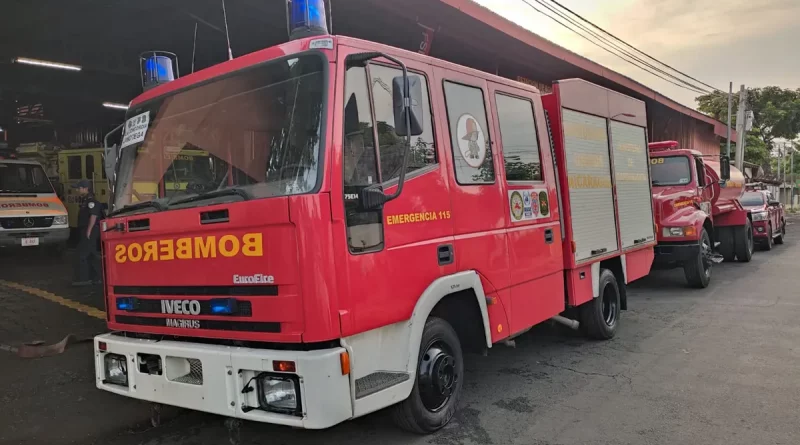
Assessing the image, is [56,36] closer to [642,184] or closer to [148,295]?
[148,295]

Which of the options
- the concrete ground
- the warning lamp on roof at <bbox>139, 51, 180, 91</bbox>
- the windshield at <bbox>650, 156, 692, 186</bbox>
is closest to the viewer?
the concrete ground

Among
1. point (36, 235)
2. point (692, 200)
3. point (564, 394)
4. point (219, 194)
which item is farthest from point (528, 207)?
point (36, 235)

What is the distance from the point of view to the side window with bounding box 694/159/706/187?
34.7 ft

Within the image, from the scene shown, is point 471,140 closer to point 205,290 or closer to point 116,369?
point 205,290

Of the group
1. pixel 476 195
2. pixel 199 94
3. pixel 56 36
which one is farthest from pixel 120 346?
pixel 56 36

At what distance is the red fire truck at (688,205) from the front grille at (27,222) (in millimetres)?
11702

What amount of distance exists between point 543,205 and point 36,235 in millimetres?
10745

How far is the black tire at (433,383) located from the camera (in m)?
3.77

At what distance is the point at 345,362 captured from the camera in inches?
122

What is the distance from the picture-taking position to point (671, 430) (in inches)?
159

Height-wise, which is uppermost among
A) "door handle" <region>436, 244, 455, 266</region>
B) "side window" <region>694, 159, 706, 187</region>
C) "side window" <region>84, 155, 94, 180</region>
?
"side window" <region>84, 155, 94, 180</region>

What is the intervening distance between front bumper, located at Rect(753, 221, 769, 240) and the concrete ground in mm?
8551

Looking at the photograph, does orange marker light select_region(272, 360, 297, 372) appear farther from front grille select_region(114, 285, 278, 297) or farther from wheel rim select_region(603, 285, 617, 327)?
wheel rim select_region(603, 285, 617, 327)

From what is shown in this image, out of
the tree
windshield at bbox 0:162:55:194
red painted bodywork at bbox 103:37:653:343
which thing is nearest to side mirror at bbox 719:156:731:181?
red painted bodywork at bbox 103:37:653:343
